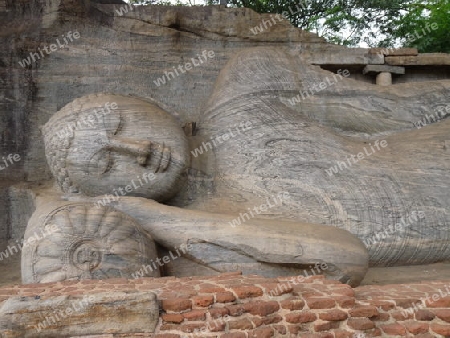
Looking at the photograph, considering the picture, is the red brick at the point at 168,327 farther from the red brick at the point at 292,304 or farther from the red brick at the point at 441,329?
the red brick at the point at 441,329

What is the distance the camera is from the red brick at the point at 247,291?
2.46 meters

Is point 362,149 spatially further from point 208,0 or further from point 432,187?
point 208,0

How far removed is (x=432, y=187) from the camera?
12.9 feet

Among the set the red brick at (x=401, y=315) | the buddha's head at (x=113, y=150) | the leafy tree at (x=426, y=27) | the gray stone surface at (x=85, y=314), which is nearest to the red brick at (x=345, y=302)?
the red brick at (x=401, y=315)

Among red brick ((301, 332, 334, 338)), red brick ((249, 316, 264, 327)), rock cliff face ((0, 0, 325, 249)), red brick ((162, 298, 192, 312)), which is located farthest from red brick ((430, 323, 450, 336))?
rock cliff face ((0, 0, 325, 249))

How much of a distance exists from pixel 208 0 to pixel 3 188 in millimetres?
8290

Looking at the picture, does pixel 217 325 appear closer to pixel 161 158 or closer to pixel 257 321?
pixel 257 321

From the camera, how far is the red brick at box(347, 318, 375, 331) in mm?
2457

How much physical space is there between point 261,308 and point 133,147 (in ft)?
5.86

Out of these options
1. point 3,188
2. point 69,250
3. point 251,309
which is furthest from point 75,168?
point 251,309

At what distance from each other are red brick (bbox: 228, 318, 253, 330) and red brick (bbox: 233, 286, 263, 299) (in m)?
0.14

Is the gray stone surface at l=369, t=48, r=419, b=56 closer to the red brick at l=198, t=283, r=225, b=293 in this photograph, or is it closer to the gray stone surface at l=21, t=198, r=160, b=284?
the gray stone surface at l=21, t=198, r=160, b=284

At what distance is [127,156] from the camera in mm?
3771

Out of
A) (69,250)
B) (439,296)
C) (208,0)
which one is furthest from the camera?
(208,0)
